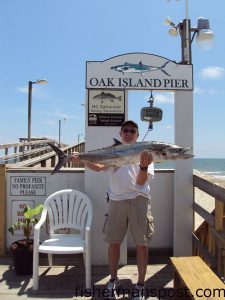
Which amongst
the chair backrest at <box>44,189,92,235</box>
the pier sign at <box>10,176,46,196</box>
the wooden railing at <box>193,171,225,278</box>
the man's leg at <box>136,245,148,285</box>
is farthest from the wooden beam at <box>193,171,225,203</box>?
the pier sign at <box>10,176,46,196</box>

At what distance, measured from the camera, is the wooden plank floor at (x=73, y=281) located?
392 cm

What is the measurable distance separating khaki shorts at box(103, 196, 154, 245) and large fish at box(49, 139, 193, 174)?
1.40ft

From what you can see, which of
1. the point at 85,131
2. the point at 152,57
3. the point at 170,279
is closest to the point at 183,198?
the point at 170,279

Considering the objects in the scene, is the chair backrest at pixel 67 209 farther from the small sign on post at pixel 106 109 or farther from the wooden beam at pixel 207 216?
the wooden beam at pixel 207 216

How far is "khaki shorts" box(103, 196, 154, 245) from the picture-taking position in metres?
3.81

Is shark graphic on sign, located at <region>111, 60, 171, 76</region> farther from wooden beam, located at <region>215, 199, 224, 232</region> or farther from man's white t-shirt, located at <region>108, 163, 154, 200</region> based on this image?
wooden beam, located at <region>215, 199, 224, 232</region>

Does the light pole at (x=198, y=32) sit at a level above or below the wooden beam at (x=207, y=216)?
above

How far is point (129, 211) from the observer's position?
3842 mm

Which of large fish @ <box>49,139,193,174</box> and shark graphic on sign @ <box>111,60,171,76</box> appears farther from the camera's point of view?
shark graphic on sign @ <box>111,60,171,76</box>

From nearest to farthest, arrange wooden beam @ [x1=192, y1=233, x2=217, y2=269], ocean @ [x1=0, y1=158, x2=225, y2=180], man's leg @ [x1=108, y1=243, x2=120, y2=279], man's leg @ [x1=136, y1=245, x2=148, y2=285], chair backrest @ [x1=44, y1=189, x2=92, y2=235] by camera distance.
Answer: man's leg @ [x1=136, y1=245, x2=148, y2=285] → man's leg @ [x1=108, y1=243, x2=120, y2=279] → wooden beam @ [x1=192, y1=233, x2=217, y2=269] → chair backrest @ [x1=44, y1=189, x2=92, y2=235] → ocean @ [x1=0, y1=158, x2=225, y2=180]

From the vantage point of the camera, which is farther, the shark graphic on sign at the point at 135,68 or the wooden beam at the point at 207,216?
the shark graphic on sign at the point at 135,68

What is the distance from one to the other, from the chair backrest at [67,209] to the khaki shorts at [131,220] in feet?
2.72

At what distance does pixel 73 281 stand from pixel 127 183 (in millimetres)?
1401

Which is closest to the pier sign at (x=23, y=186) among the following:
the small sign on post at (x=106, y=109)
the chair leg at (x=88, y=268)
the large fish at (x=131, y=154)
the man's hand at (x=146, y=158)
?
the small sign on post at (x=106, y=109)
